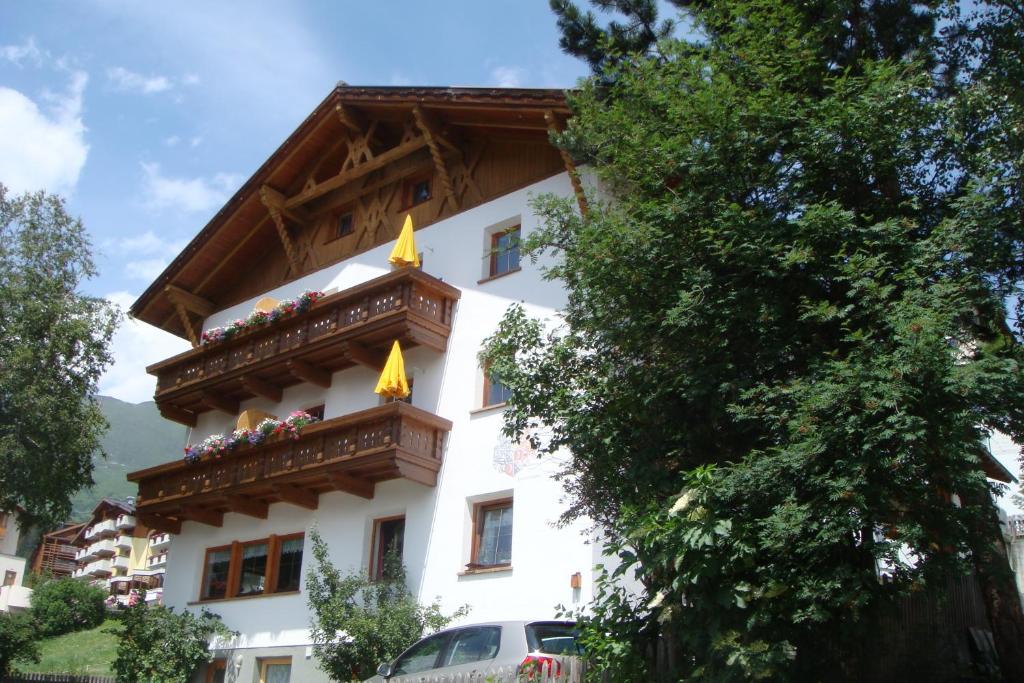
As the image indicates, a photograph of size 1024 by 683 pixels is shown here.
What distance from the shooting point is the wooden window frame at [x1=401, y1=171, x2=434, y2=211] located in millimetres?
23891

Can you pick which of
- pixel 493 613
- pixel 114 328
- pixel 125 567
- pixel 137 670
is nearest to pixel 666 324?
pixel 493 613

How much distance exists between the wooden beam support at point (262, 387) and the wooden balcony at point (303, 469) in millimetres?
1973

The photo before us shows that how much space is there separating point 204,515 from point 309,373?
15.0 ft

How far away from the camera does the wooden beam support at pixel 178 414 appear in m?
27.1

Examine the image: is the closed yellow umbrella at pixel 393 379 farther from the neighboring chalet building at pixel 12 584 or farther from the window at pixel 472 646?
the neighboring chalet building at pixel 12 584

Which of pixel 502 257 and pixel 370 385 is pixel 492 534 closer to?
pixel 370 385

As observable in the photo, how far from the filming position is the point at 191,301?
1133 inches

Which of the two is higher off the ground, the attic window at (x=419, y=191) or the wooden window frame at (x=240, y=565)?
the attic window at (x=419, y=191)

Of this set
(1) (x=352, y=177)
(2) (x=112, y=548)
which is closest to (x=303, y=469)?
(1) (x=352, y=177)

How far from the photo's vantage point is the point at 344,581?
18750mm

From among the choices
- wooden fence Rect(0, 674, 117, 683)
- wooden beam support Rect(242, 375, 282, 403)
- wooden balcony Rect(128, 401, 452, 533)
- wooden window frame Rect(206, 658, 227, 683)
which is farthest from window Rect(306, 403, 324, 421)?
wooden fence Rect(0, 674, 117, 683)

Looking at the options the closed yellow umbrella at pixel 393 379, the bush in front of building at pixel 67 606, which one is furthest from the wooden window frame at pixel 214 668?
the bush in front of building at pixel 67 606

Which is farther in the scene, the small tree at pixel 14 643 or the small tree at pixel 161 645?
the small tree at pixel 14 643

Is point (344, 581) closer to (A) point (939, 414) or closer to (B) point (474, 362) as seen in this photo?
(B) point (474, 362)
